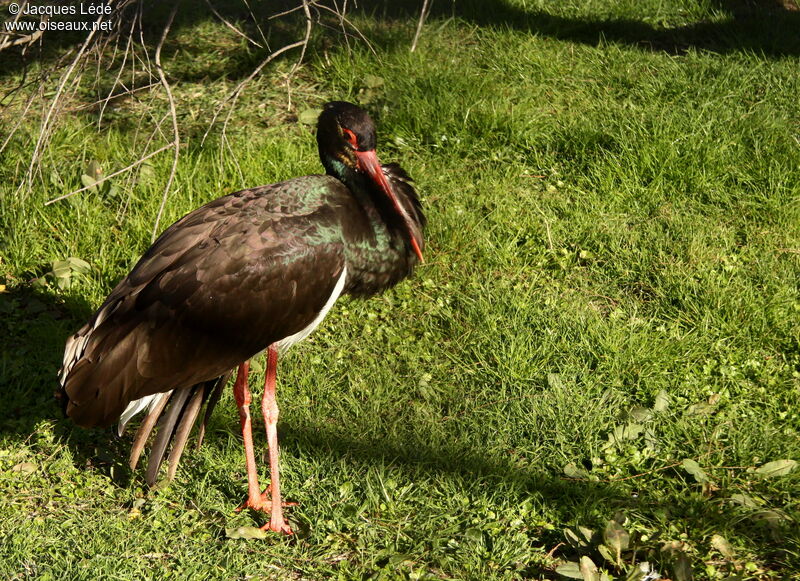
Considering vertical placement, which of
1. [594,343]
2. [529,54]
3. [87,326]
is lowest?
[594,343]

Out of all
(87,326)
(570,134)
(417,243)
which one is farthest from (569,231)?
(87,326)

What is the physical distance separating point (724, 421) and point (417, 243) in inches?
51.8

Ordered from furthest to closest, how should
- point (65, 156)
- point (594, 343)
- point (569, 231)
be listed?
point (65, 156) < point (569, 231) < point (594, 343)

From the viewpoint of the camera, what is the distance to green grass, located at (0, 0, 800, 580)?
9.60ft

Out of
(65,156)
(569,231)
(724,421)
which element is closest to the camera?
(724,421)

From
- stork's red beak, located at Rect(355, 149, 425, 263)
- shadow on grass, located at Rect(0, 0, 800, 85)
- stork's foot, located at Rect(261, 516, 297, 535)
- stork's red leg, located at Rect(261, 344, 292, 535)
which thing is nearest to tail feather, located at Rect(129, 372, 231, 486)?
stork's red leg, located at Rect(261, 344, 292, 535)

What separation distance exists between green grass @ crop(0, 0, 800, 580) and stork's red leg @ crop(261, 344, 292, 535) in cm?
8

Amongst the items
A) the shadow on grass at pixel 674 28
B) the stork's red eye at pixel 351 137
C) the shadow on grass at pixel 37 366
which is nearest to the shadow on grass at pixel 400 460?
the shadow on grass at pixel 37 366

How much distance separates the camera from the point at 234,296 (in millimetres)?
2896

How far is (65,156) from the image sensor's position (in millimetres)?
4660

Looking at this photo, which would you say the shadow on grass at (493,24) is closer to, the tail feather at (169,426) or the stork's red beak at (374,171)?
the stork's red beak at (374,171)

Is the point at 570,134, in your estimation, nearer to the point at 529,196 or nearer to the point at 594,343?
the point at 529,196

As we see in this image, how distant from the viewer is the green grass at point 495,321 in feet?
9.60

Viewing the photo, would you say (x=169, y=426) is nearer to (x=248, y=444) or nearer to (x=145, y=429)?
(x=145, y=429)
